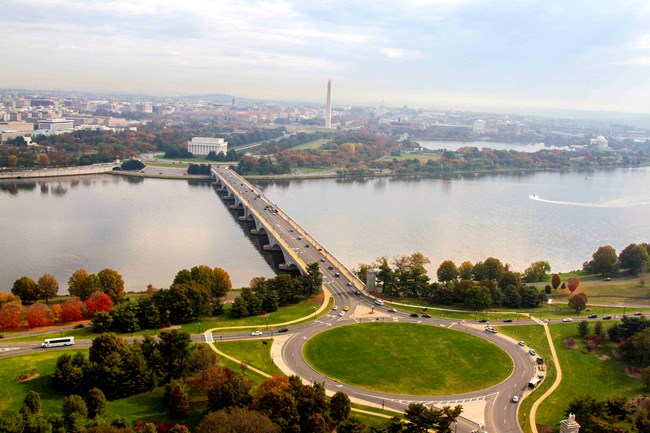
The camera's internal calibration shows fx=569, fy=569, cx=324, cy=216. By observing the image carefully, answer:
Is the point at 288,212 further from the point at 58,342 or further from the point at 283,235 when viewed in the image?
the point at 58,342

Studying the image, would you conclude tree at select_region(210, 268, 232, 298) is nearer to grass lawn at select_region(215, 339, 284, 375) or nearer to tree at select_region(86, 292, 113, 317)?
tree at select_region(86, 292, 113, 317)

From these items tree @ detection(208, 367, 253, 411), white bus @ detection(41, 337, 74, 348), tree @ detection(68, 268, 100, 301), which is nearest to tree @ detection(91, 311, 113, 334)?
white bus @ detection(41, 337, 74, 348)

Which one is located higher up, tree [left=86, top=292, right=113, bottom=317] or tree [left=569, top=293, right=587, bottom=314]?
tree [left=569, top=293, right=587, bottom=314]

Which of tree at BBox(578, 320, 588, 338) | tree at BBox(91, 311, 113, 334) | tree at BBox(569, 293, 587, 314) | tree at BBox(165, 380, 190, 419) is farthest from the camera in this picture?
tree at BBox(569, 293, 587, 314)

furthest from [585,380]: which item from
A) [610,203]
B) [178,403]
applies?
[610,203]

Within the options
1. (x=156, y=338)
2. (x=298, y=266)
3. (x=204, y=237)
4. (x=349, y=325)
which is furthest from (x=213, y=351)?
(x=204, y=237)

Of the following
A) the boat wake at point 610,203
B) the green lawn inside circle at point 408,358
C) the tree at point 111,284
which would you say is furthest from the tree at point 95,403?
the boat wake at point 610,203

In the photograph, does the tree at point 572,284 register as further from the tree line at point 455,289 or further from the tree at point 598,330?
the tree at point 598,330

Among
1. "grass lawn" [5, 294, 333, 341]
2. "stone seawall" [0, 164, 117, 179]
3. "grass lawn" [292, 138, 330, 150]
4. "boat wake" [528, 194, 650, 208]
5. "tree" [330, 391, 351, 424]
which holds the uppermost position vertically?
"grass lawn" [292, 138, 330, 150]
